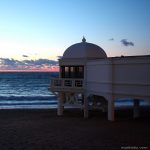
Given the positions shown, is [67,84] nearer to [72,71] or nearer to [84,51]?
[72,71]

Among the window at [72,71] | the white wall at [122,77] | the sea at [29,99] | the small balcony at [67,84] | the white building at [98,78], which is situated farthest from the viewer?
the sea at [29,99]

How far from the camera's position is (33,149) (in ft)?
61.0

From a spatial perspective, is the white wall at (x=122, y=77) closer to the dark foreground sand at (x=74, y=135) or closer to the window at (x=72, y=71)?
the window at (x=72, y=71)

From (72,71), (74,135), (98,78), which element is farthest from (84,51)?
(74,135)

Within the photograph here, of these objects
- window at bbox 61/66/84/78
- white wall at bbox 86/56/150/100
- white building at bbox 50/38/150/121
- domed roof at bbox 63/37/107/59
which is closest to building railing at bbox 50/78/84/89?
Answer: white building at bbox 50/38/150/121

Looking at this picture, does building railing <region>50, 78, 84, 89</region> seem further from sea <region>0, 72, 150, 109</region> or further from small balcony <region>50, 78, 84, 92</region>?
sea <region>0, 72, 150, 109</region>

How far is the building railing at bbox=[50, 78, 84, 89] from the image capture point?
31.0 metres

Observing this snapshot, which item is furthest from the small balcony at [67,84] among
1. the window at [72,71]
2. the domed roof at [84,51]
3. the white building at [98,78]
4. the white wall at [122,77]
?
the domed roof at [84,51]

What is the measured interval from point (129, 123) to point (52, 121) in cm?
615

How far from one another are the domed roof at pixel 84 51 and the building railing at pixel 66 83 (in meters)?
2.09

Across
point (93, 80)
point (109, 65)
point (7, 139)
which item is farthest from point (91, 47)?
point (7, 139)

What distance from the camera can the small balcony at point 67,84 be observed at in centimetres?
3092

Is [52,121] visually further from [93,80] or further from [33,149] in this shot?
[33,149]

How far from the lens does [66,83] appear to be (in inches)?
1261
